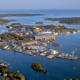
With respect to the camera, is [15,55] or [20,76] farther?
[15,55]

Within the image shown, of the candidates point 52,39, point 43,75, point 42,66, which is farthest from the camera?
point 52,39

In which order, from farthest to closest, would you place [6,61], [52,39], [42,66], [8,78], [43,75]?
1. [52,39]
2. [6,61]
3. [42,66]
4. [43,75]
5. [8,78]

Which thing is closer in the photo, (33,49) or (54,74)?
(54,74)

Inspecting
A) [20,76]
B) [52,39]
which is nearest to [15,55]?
[20,76]

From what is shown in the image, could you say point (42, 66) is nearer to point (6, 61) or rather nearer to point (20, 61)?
point (20, 61)

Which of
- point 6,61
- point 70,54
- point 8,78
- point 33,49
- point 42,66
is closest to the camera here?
point 8,78

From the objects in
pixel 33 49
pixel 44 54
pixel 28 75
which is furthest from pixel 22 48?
pixel 28 75

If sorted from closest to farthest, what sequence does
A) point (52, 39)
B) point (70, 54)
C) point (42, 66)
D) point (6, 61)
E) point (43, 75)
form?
point (43, 75) < point (42, 66) < point (6, 61) < point (70, 54) < point (52, 39)

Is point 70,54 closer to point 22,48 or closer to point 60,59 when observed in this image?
point 60,59
